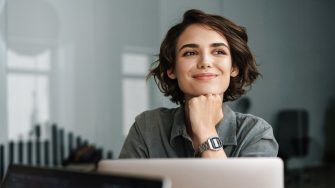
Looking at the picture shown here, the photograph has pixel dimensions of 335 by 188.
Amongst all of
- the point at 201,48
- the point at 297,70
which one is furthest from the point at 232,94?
the point at 297,70

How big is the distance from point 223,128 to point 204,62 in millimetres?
239

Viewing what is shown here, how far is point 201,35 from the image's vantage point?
183 centimetres

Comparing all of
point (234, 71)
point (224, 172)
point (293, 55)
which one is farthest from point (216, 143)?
point (293, 55)

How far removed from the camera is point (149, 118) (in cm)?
184

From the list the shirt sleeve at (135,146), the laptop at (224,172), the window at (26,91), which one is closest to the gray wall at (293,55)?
the window at (26,91)

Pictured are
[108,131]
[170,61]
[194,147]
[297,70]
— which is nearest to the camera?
[194,147]

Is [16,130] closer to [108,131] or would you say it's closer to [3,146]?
[3,146]

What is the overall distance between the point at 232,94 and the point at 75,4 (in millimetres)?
2198

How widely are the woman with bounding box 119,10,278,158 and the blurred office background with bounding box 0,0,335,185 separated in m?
1.98

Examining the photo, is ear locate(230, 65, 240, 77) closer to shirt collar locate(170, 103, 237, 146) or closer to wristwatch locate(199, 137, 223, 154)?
shirt collar locate(170, 103, 237, 146)

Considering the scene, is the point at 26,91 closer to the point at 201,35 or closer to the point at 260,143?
the point at 201,35

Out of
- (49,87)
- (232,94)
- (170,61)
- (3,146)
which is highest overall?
(170,61)

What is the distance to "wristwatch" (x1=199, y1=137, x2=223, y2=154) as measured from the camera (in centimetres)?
158

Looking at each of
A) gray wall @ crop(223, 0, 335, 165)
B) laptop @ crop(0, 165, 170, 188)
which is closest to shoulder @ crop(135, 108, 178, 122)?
laptop @ crop(0, 165, 170, 188)
